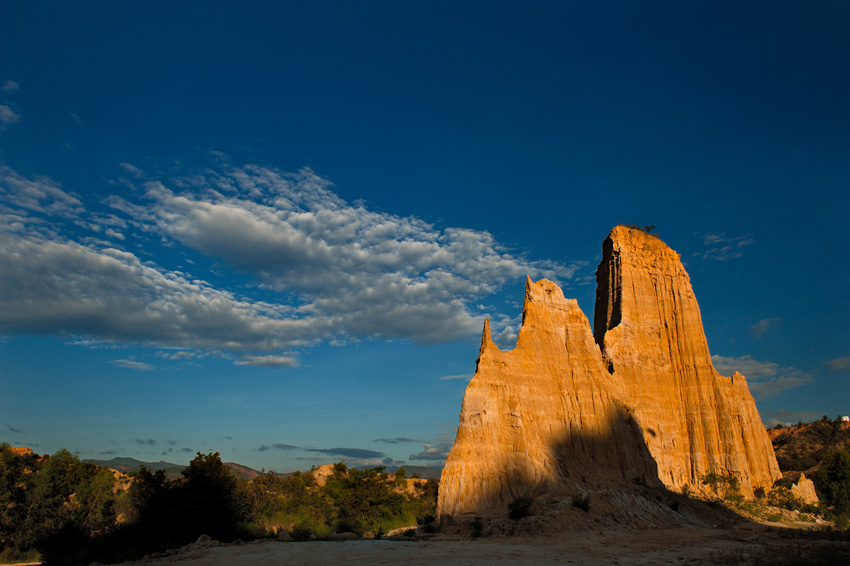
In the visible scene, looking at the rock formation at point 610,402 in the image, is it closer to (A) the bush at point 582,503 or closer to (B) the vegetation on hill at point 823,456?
(A) the bush at point 582,503

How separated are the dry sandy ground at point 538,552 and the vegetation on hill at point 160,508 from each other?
34.4 ft

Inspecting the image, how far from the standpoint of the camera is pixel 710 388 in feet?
208

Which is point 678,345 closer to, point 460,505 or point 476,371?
point 476,371

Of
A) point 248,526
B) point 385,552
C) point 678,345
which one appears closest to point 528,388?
point 385,552

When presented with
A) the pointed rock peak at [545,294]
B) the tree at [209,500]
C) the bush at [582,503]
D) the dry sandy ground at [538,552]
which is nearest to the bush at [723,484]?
the dry sandy ground at [538,552]

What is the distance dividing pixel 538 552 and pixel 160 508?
88.2 feet

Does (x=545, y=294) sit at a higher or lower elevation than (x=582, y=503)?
higher

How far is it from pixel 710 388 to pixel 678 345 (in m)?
6.03

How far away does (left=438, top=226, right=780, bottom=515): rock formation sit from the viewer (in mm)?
36250

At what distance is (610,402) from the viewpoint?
46750 millimetres

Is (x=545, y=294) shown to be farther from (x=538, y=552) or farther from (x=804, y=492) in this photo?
(x=804, y=492)

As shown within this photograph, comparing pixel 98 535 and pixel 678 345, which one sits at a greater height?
pixel 678 345

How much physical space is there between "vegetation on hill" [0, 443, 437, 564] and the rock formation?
Answer: 1334 centimetres

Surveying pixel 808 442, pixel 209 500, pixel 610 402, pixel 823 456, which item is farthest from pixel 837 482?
pixel 209 500
